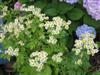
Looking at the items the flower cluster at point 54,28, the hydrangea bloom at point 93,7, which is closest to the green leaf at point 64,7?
the hydrangea bloom at point 93,7

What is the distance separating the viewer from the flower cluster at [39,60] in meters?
2.28

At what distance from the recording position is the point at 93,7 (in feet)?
8.62

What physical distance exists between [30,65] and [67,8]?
682 millimetres

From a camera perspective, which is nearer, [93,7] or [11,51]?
[11,51]

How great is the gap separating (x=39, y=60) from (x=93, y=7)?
627 millimetres

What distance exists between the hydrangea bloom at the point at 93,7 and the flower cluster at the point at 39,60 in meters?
0.55

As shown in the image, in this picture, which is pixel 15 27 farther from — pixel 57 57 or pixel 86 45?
pixel 86 45

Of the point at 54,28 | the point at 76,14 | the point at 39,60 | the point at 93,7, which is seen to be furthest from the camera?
the point at 76,14

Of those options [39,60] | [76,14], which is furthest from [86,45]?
[76,14]

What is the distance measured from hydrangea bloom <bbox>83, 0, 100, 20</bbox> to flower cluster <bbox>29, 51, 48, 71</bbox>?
0.55 m

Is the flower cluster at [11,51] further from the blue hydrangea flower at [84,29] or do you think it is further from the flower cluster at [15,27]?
the blue hydrangea flower at [84,29]

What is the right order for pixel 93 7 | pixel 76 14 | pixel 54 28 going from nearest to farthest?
1. pixel 54 28
2. pixel 93 7
3. pixel 76 14

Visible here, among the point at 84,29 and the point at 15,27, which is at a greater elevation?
the point at 15,27

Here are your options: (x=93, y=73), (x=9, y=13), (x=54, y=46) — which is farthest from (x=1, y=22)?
(x=93, y=73)
